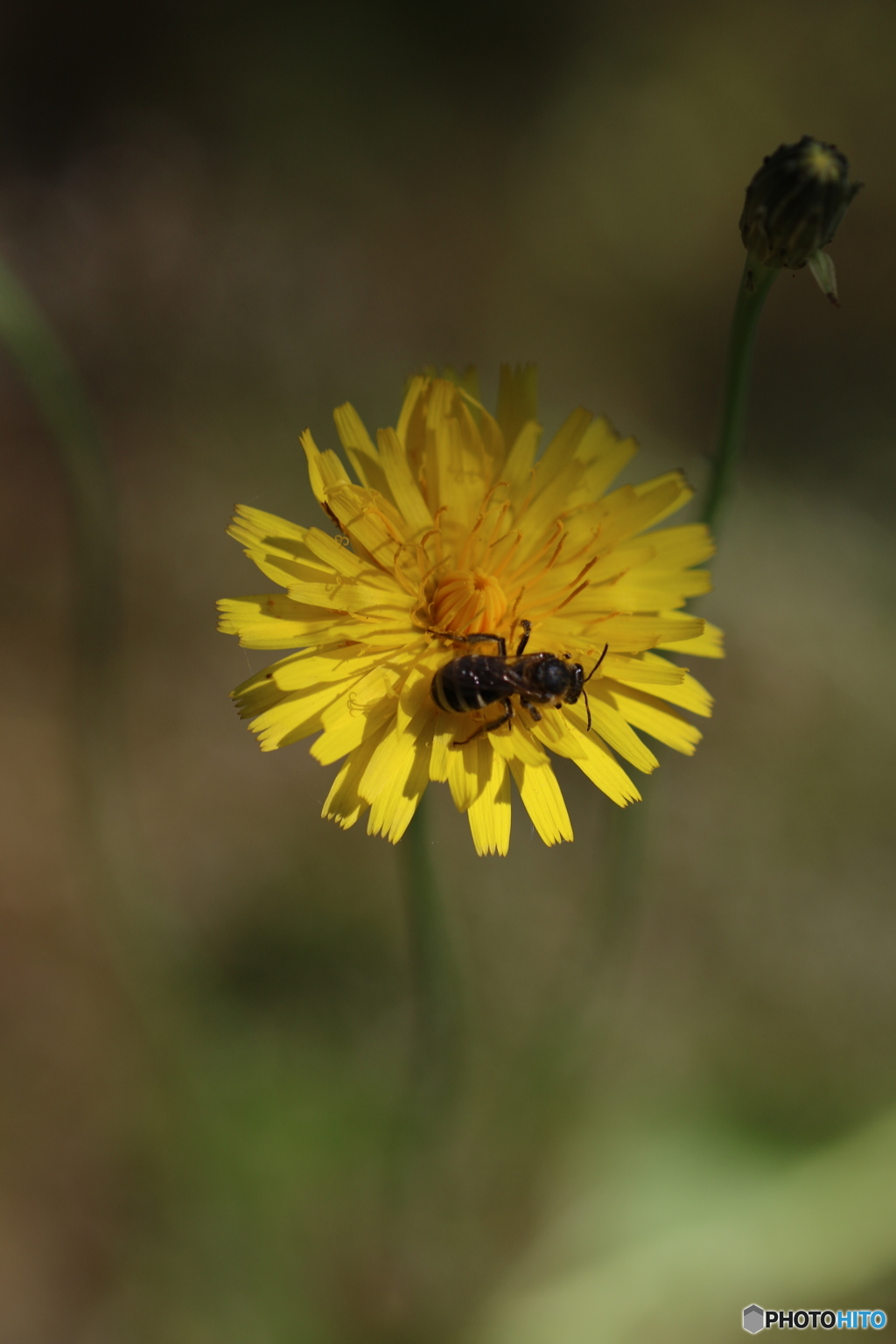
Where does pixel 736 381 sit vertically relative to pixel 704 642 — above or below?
above

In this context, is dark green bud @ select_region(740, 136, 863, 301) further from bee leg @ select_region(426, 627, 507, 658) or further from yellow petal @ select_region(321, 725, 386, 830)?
yellow petal @ select_region(321, 725, 386, 830)

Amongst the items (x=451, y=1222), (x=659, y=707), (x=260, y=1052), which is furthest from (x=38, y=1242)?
(x=659, y=707)

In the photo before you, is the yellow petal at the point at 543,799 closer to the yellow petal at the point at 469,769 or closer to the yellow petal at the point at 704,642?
the yellow petal at the point at 469,769

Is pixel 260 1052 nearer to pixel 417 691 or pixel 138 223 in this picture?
pixel 417 691

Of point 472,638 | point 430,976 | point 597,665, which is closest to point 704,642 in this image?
point 597,665

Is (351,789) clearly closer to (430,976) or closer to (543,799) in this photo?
(543,799)

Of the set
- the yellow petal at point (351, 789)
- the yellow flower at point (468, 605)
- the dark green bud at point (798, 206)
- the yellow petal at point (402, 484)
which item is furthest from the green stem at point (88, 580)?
the dark green bud at point (798, 206)

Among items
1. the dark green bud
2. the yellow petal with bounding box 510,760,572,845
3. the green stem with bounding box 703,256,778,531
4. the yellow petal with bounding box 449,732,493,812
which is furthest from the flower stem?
the dark green bud
